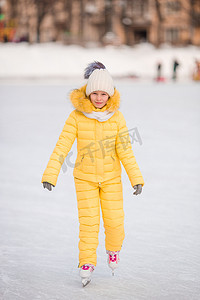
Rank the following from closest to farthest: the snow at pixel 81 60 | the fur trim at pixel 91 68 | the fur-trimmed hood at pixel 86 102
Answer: the fur-trimmed hood at pixel 86 102 < the fur trim at pixel 91 68 < the snow at pixel 81 60

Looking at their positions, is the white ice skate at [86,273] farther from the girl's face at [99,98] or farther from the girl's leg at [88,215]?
the girl's face at [99,98]

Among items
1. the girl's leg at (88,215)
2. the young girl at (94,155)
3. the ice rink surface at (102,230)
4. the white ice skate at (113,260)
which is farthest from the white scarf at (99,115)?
the ice rink surface at (102,230)

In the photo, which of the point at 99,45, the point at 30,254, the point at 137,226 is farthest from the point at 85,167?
the point at 99,45

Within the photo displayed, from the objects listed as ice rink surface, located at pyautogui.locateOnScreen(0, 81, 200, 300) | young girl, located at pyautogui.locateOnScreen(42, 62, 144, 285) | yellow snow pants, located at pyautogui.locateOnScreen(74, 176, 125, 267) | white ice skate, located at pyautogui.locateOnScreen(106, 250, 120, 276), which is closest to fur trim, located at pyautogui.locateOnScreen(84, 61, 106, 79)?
young girl, located at pyautogui.locateOnScreen(42, 62, 144, 285)

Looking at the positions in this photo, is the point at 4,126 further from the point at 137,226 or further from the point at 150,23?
the point at 150,23

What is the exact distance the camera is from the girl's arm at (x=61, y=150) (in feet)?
9.14

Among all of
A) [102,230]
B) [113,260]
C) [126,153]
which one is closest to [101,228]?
[102,230]

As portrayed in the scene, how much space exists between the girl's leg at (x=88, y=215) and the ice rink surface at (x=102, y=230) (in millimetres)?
175

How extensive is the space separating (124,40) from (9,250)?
44.8 m

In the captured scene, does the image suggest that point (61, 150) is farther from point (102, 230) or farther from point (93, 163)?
point (102, 230)

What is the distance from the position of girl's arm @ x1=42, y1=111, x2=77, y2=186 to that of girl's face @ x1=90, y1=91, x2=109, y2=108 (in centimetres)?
13

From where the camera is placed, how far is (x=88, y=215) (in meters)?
2.86

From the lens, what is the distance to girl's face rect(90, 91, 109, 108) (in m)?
2.79

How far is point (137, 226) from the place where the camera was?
13.1ft
